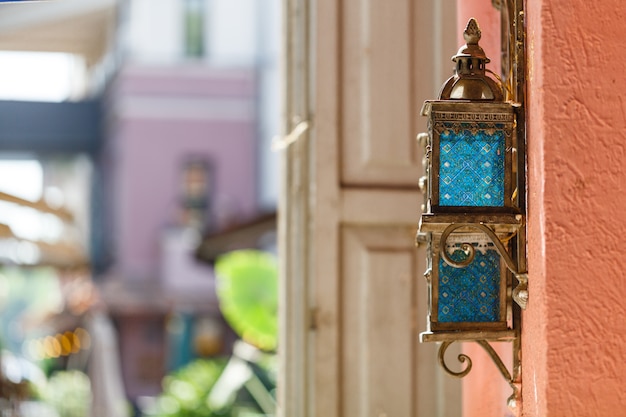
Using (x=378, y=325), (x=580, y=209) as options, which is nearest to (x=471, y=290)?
(x=580, y=209)

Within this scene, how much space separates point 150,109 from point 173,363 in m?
4.42

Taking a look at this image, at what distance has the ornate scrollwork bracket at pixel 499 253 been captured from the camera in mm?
2445

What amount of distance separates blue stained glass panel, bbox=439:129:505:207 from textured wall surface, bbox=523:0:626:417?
11 cm

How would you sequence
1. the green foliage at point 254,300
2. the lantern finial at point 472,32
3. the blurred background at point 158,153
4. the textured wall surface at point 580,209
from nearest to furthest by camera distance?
the textured wall surface at point 580,209
the lantern finial at point 472,32
the green foliage at point 254,300
the blurred background at point 158,153

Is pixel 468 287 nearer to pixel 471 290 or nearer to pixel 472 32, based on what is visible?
pixel 471 290

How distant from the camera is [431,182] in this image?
2.45 metres

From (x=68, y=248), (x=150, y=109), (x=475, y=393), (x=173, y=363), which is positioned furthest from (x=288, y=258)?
→ (x=150, y=109)

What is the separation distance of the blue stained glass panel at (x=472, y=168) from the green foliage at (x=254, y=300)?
6.62 m

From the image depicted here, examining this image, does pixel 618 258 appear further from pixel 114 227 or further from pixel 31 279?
pixel 31 279

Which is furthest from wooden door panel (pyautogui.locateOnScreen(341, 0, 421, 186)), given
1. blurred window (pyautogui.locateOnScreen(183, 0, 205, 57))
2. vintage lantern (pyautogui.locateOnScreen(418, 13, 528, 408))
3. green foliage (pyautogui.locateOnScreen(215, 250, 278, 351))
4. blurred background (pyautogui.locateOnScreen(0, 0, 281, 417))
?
blurred window (pyautogui.locateOnScreen(183, 0, 205, 57))

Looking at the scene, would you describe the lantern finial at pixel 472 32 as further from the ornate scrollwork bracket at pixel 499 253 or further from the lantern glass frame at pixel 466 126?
the ornate scrollwork bracket at pixel 499 253

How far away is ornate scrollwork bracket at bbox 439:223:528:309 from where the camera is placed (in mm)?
2445

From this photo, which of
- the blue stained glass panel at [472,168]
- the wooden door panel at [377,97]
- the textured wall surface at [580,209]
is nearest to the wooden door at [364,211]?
the wooden door panel at [377,97]

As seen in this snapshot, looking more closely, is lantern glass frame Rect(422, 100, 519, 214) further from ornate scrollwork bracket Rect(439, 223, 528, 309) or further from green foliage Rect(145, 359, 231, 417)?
green foliage Rect(145, 359, 231, 417)
